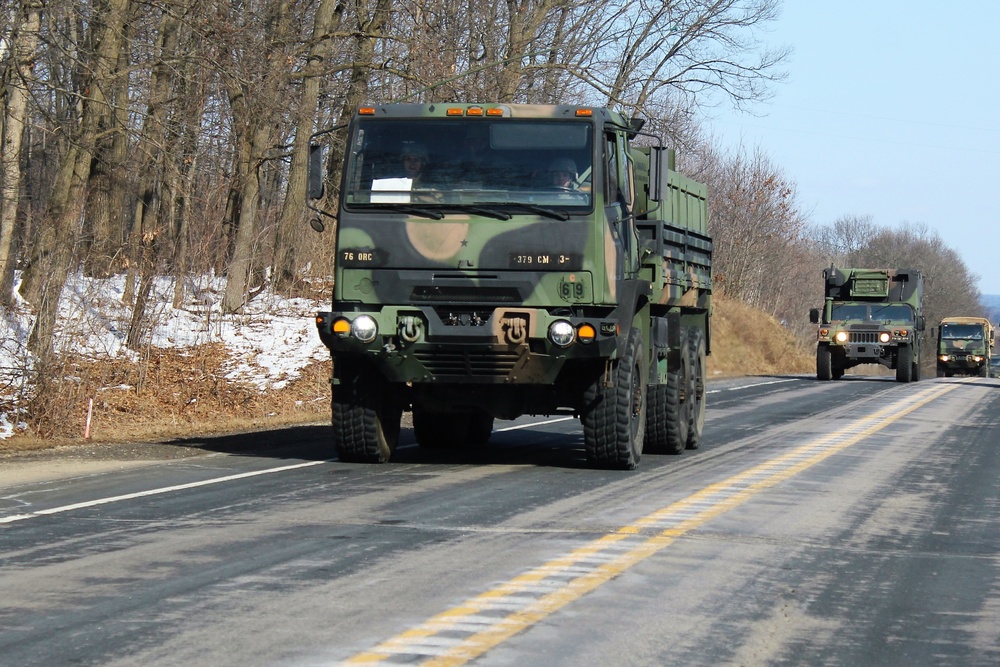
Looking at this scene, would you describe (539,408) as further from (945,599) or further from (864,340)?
(864,340)

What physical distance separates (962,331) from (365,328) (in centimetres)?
4180

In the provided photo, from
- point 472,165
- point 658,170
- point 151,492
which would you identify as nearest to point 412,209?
point 472,165

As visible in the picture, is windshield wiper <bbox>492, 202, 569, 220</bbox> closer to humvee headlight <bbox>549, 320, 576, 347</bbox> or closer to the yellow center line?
humvee headlight <bbox>549, 320, 576, 347</bbox>

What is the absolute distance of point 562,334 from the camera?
11.6 meters

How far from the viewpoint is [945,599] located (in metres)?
7.01

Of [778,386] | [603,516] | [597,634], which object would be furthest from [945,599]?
[778,386]

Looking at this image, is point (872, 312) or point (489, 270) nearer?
point (489, 270)

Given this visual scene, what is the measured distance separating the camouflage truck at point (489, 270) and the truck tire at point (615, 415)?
0.01 meters

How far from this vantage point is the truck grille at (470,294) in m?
11.7

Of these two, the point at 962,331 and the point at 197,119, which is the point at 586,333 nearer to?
the point at 197,119

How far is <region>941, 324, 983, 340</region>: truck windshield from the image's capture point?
4981 centimetres

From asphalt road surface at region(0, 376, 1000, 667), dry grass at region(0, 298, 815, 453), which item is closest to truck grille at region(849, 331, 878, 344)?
dry grass at region(0, 298, 815, 453)

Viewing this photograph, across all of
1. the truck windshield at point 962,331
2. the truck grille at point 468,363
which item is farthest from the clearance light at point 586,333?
the truck windshield at point 962,331

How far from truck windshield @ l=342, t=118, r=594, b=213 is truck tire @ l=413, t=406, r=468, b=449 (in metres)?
2.91
